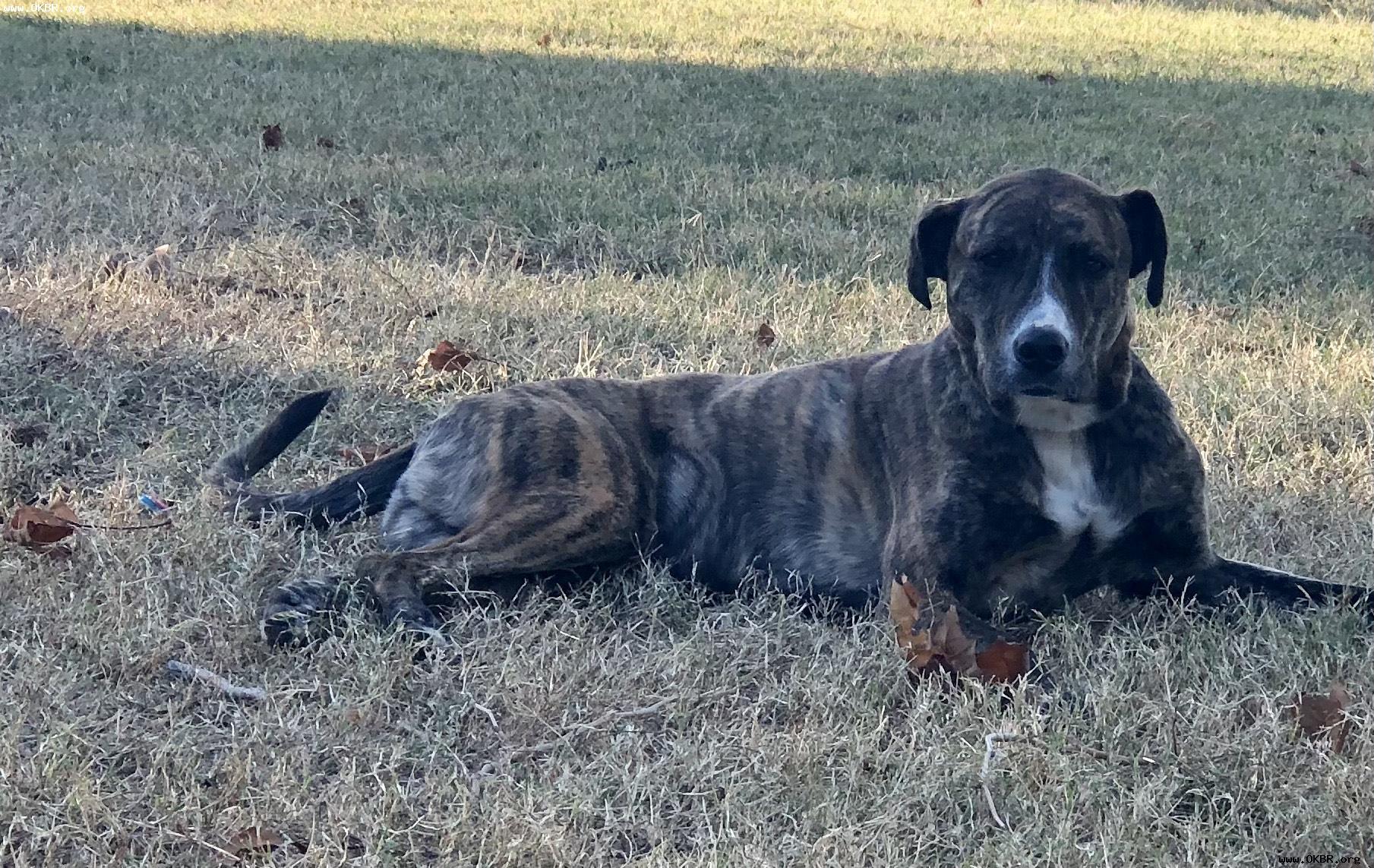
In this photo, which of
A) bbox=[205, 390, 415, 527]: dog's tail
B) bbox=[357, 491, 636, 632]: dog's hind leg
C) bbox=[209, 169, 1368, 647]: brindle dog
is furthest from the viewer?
bbox=[205, 390, 415, 527]: dog's tail

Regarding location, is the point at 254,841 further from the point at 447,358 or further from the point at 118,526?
the point at 447,358

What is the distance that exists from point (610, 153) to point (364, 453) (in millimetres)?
4666

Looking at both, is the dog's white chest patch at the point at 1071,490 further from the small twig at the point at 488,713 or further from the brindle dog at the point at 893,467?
the small twig at the point at 488,713

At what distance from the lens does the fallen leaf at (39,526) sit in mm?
4105

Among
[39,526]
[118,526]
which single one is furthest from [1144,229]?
[39,526]

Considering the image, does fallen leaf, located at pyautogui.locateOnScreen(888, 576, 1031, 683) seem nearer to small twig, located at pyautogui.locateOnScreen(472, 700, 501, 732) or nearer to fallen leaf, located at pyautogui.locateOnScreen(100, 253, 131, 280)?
small twig, located at pyautogui.locateOnScreen(472, 700, 501, 732)

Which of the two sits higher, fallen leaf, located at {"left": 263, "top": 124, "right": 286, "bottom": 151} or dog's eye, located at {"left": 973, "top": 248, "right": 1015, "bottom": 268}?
dog's eye, located at {"left": 973, "top": 248, "right": 1015, "bottom": 268}

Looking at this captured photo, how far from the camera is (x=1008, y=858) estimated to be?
2.69 metres

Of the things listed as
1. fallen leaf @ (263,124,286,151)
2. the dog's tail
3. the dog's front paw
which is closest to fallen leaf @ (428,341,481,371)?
the dog's tail

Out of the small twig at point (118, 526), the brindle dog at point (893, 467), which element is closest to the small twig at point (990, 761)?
the brindle dog at point (893, 467)

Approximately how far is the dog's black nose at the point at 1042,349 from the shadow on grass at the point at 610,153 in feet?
11.2

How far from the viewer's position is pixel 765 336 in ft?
19.9

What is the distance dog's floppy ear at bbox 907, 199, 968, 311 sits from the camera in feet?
13.3

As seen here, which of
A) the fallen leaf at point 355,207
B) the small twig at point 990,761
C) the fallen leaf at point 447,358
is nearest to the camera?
the small twig at point 990,761
